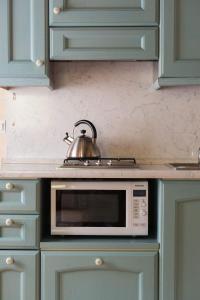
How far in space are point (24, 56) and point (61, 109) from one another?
442mm

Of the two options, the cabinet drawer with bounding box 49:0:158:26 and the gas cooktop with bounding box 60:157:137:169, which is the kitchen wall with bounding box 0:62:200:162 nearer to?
the gas cooktop with bounding box 60:157:137:169

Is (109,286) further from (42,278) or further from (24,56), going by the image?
(24,56)

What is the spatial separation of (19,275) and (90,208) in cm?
48

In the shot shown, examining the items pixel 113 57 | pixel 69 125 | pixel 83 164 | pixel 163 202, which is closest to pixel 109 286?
pixel 163 202

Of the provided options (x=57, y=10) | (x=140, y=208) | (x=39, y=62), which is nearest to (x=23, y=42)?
(x=39, y=62)

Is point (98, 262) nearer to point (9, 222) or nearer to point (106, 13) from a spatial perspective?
point (9, 222)

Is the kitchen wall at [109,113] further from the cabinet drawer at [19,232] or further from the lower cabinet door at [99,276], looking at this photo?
the lower cabinet door at [99,276]

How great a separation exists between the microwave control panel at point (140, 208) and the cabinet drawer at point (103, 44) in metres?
0.70

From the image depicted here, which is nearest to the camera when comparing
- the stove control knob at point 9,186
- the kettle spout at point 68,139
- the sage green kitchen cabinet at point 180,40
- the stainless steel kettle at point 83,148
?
the stove control knob at point 9,186

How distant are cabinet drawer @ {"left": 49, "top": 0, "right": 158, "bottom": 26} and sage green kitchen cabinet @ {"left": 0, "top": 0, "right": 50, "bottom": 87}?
0.08m

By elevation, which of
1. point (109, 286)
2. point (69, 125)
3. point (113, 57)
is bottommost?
point (109, 286)

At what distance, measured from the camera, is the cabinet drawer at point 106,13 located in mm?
2137

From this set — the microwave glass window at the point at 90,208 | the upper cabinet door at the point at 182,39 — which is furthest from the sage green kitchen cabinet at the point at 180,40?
the microwave glass window at the point at 90,208

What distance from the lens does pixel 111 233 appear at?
2010 mm
